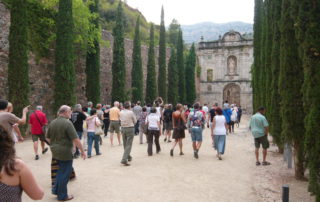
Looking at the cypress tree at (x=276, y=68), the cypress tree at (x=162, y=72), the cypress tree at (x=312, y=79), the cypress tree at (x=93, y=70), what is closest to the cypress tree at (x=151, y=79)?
the cypress tree at (x=162, y=72)

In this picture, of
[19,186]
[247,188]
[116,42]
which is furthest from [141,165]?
[116,42]

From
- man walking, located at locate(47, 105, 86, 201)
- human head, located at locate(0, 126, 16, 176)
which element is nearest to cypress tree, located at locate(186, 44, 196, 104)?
man walking, located at locate(47, 105, 86, 201)

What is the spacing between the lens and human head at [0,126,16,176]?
212 cm

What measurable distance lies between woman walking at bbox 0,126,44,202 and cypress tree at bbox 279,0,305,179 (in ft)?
20.0

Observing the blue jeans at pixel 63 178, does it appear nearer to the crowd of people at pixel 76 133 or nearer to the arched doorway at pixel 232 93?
the crowd of people at pixel 76 133

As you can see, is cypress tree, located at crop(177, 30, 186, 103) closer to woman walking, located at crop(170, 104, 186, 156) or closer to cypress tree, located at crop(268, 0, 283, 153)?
woman walking, located at crop(170, 104, 186, 156)

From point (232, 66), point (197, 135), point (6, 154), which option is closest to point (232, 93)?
point (232, 66)

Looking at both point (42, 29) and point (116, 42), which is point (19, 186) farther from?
point (116, 42)

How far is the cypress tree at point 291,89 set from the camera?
22.0 feet

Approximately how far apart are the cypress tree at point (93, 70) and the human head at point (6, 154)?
19.9 meters

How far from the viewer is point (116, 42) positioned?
25.1 meters

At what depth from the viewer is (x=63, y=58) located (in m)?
17.6

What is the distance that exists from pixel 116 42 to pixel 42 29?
7.37 m

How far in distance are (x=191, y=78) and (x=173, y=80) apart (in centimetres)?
538
